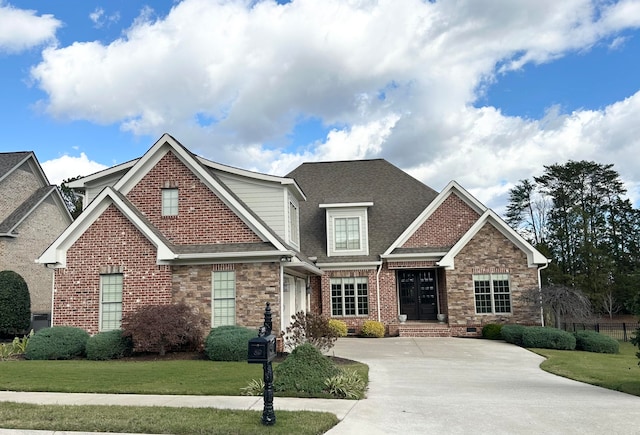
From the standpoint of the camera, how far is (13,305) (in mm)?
22484

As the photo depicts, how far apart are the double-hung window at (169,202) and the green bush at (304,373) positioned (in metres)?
8.68

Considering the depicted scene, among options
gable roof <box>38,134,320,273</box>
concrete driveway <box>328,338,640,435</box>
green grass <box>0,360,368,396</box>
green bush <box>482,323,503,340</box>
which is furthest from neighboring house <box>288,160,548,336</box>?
green grass <box>0,360,368,396</box>

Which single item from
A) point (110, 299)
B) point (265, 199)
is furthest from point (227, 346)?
point (265, 199)

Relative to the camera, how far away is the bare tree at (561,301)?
67.5 feet

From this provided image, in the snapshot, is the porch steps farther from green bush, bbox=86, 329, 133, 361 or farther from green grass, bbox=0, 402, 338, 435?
green grass, bbox=0, 402, 338, 435

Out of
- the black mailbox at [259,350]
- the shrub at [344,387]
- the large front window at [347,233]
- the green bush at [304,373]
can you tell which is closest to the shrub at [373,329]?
the large front window at [347,233]

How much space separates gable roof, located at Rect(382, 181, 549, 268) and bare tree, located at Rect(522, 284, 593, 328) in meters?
1.35

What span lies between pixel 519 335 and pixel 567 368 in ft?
19.4

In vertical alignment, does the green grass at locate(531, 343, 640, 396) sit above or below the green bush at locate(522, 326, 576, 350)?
below

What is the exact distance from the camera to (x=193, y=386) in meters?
10.3

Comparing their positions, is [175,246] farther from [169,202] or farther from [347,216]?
[347,216]

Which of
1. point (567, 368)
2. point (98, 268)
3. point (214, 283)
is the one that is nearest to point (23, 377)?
point (98, 268)

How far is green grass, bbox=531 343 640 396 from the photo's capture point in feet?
38.3

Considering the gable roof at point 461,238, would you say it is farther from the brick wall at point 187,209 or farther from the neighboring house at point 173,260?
the brick wall at point 187,209
